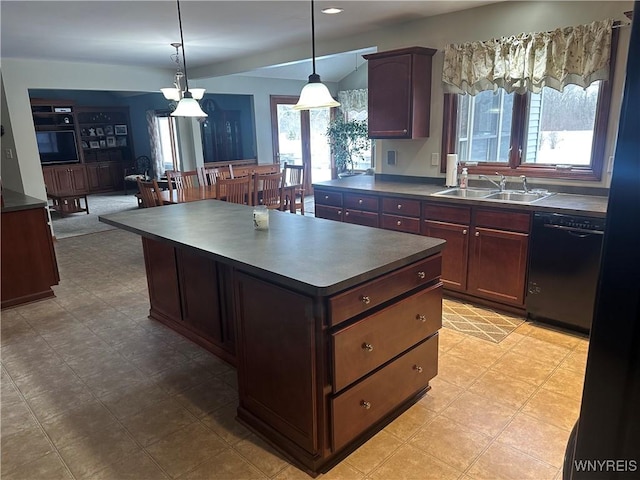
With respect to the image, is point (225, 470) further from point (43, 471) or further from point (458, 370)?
point (458, 370)

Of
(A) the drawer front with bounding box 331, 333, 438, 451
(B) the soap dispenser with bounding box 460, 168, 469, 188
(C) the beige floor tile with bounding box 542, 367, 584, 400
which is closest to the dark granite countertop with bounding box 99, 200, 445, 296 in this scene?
(A) the drawer front with bounding box 331, 333, 438, 451

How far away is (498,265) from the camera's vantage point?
339 cm

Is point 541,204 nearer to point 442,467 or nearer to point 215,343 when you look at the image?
point 442,467

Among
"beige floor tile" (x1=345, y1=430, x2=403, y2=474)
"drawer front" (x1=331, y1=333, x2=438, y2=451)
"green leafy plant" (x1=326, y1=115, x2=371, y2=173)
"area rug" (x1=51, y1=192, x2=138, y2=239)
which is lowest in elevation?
"beige floor tile" (x1=345, y1=430, x2=403, y2=474)

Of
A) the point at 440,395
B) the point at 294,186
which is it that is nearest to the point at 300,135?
the point at 294,186

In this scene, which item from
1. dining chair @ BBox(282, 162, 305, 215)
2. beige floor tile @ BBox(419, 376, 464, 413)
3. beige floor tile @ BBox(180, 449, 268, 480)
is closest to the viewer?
beige floor tile @ BBox(180, 449, 268, 480)

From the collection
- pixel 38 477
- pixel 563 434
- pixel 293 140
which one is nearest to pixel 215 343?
pixel 38 477

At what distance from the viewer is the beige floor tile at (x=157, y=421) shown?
7.09 feet

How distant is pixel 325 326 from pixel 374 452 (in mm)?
710

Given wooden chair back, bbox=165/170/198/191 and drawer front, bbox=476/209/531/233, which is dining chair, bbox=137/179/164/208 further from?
drawer front, bbox=476/209/531/233

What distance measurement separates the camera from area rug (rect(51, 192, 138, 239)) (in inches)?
274

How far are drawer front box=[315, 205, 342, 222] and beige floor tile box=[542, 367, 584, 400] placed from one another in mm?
Result: 2384

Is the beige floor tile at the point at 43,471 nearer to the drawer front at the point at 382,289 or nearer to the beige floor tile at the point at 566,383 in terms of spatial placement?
the drawer front at the point at 382,289

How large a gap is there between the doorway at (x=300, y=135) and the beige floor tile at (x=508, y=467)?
302 inches
